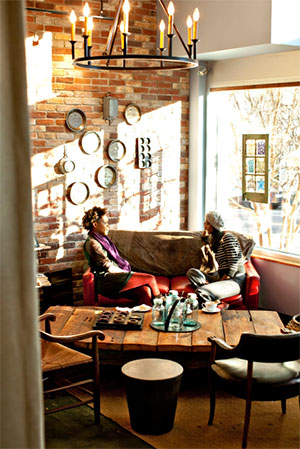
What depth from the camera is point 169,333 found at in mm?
4461

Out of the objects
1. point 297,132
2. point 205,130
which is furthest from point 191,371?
point 205,130

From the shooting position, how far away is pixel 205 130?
290 inches

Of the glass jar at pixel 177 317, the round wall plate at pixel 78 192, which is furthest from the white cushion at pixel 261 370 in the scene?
the round wall plate at pixel 78 192

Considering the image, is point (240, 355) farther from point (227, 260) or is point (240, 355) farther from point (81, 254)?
point (81, 254)

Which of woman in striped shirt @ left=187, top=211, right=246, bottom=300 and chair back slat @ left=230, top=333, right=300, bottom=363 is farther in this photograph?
woman in striped shirt @ left=187, top=211, right=246, bottom=300

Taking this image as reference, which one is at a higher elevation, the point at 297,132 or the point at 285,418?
the point at 297,132

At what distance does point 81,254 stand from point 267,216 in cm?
224

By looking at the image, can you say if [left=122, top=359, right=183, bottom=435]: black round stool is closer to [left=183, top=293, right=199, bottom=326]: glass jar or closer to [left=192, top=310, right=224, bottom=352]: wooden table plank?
[left=192, top=310, right=224, bottom=352]: wooden table plank

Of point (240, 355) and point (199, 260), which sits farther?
point (199, 260)

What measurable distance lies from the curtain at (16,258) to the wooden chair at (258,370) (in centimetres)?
269

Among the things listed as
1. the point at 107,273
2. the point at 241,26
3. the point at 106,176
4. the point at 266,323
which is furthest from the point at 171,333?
the point at 241,26

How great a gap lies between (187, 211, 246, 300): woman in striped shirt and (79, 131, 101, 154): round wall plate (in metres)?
1.55

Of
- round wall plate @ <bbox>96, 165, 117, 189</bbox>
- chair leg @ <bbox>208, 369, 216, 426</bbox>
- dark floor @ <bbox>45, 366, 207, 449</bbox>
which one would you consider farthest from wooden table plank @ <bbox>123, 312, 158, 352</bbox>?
round wall plate @ <bbox>96, 165, 117, 189</bbox>

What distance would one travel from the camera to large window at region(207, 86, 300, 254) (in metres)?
6.48
